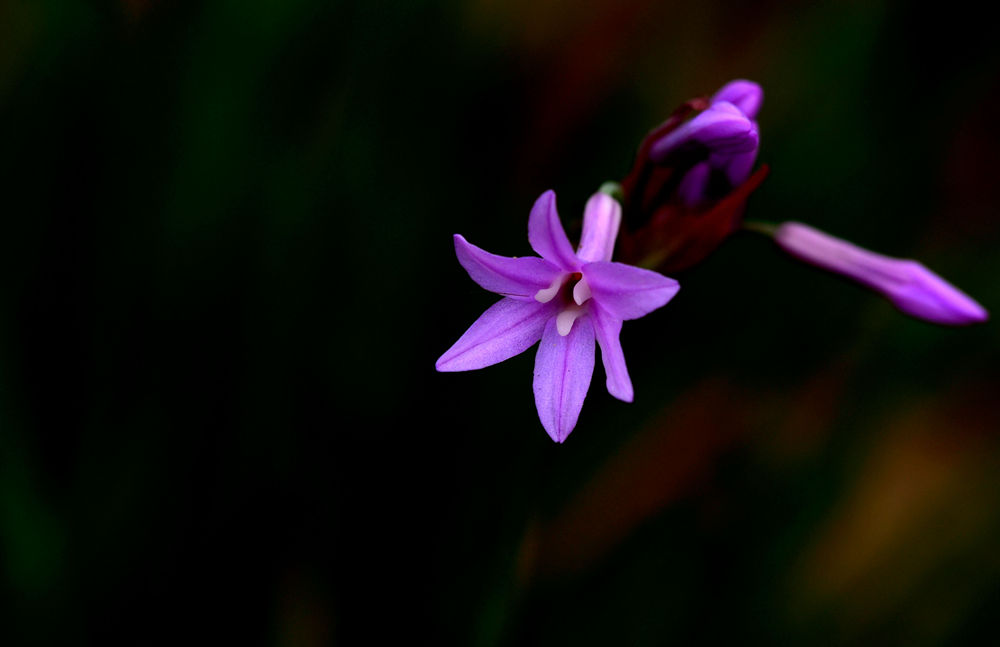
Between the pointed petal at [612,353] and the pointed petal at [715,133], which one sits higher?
the pointed petal at [715,133]

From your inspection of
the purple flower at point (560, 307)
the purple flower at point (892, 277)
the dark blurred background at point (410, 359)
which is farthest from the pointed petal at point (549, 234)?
the dark blurred background at point (410, 359)

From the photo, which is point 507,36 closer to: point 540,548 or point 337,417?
point 337,417

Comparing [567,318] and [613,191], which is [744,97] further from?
[567,318]

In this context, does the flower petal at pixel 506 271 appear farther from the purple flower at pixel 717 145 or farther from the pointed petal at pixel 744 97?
the pointed petal at pixel 744 97

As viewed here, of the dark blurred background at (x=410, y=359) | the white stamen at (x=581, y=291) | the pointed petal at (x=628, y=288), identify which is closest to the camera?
the pointed petal at (x=628, y=288)

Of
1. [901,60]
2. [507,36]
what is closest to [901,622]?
[901,60]

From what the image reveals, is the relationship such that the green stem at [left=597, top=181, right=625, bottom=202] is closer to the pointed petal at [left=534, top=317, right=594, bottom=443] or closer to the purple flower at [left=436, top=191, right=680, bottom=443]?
the purple flower at [left=436, top=191, right=680, bottom=443]
